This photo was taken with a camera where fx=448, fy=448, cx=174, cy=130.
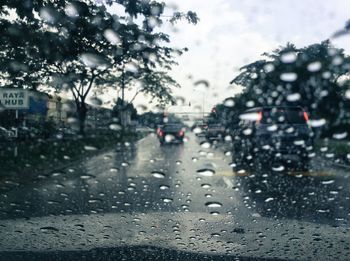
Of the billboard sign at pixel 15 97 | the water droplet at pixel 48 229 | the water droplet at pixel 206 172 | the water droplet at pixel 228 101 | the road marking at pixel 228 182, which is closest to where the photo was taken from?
the water droplet at pixel 48 229

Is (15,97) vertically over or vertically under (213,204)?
over

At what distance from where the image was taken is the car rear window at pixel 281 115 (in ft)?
34.7

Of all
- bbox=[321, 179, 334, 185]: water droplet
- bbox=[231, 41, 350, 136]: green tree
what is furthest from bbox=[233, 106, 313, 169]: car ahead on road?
Result: bbox=[321, 179, 334, 185]: water droplet

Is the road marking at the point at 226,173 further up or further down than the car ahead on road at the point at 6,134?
further down

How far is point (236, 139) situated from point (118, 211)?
24.9 ft

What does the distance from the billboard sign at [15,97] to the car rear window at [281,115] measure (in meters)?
6.09

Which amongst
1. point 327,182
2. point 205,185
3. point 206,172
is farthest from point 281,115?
point 205,185

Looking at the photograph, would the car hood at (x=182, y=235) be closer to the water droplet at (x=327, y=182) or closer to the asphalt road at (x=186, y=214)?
the asphalt road at (x=186, y=214)

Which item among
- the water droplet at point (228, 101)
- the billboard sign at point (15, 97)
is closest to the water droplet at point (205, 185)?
the water droplet at point (228, 101)

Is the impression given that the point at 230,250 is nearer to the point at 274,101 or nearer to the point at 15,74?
the point at 15,74

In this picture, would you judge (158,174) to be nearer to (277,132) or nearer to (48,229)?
(277,132)

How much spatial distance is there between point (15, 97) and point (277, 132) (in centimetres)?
674

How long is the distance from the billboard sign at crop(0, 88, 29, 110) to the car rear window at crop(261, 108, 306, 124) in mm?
6089

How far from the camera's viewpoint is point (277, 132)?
10500 mm
